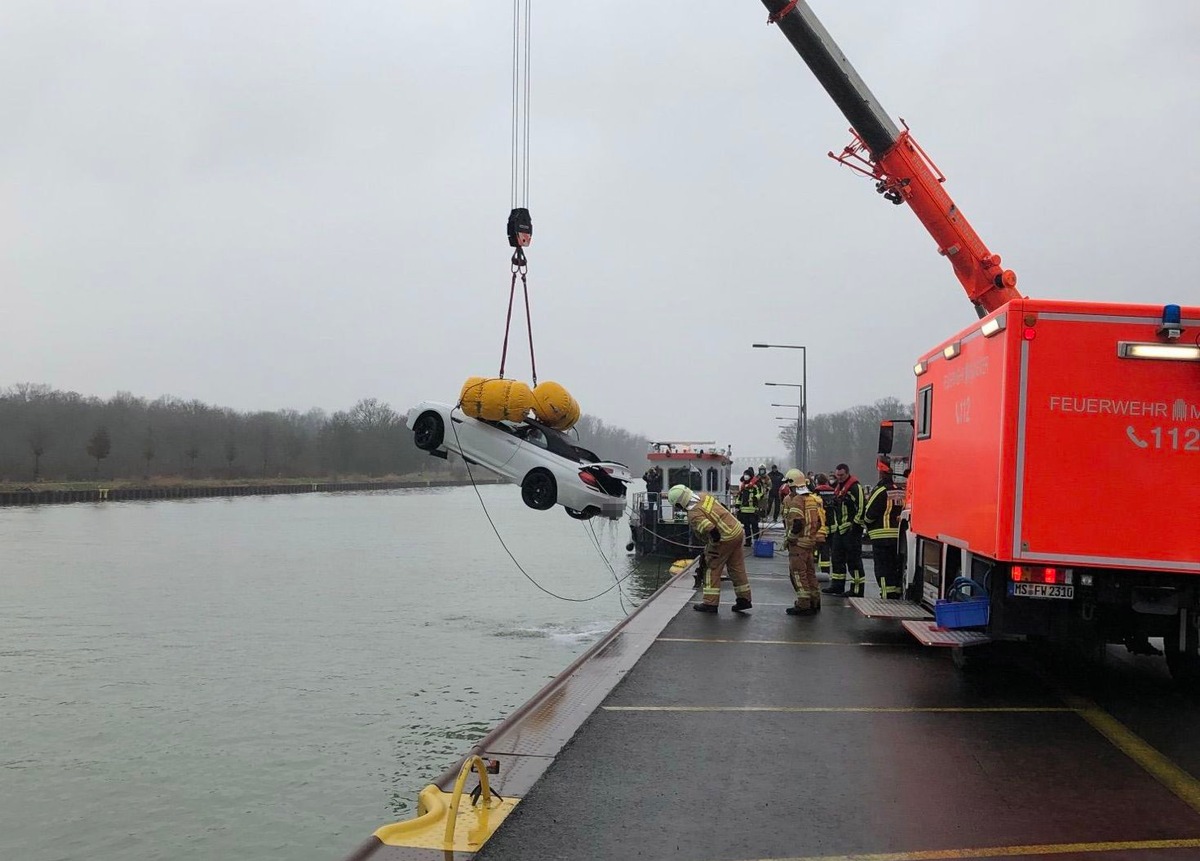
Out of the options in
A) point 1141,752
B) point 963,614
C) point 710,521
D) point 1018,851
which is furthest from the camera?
point 710,521

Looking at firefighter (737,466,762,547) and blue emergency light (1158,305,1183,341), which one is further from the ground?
blue emergency light (1158,305,1183,341)

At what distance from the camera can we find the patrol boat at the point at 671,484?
32.1 meters

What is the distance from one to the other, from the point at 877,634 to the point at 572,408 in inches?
169

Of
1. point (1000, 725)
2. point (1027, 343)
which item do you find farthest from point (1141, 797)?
point (1027, 343)

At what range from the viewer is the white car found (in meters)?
11.8

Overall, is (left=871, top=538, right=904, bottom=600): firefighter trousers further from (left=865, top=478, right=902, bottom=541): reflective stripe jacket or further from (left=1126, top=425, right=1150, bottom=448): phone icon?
(left=1126, top=425, right=1150, bottom=448): phone icon

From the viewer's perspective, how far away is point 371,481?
113125 millimetres

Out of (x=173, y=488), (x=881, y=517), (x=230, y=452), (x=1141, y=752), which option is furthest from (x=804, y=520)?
(x=230, y=452)

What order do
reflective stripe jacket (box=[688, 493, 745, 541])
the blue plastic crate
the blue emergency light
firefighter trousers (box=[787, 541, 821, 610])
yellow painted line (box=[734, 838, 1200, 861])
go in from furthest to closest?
1. firefighter trousers (box=[787, 541, 821, 610])
2. reflective stripe jacket (box=[688, 493, 745, 541])
3. the blue plastic crate
4. the blue emergency light
5. yellow painted line (box=[734, 838, 1200, 861])

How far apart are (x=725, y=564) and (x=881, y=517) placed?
205 centimetres

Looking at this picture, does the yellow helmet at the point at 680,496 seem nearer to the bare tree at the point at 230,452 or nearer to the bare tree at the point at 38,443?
the bare tree at the point at 38,443

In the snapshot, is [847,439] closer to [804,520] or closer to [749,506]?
[749,506]

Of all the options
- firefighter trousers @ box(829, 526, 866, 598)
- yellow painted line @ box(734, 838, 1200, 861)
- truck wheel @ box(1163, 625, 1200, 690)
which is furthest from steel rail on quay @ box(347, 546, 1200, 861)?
firefighter trousers @ box(829, 526, 866, 598)

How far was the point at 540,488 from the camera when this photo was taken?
11.9m
